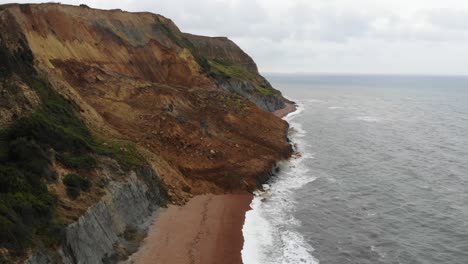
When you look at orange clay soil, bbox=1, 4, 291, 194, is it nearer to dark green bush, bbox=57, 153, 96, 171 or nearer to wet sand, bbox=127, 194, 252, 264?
wet sand, bbox=127, 194, 252, 264

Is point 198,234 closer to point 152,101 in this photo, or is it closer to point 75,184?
point 75,184

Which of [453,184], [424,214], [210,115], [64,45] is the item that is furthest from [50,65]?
[453,184]

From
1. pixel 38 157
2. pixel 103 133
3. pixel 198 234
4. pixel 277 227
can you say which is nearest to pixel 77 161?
pixel 38 157

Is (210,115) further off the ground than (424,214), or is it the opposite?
(210,115)

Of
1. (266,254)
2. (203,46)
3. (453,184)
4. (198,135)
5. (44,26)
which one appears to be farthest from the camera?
(203,46)

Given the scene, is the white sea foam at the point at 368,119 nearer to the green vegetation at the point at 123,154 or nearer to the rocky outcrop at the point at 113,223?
the green vegetation at the point at 123,154

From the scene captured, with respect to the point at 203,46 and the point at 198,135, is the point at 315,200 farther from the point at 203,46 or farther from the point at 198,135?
the point at 203,46
